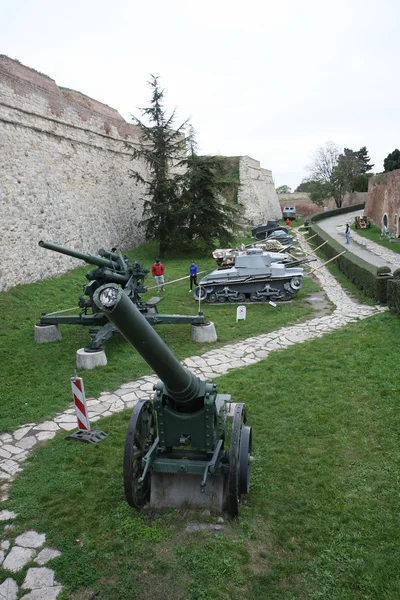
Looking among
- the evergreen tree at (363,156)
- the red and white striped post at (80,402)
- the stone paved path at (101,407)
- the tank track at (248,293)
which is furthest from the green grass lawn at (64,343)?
the evergreen tree at (363,156)

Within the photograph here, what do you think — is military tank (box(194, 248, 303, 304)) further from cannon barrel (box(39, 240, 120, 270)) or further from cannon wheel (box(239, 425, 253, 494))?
cannon wheel (box(239, 425, 253, 494))

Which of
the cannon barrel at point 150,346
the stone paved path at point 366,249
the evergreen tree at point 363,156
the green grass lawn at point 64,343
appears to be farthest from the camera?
the evergreen tree at point 363,156

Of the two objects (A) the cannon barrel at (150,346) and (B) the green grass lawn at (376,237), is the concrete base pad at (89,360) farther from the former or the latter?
(B) the green grass lawn at (376,237)

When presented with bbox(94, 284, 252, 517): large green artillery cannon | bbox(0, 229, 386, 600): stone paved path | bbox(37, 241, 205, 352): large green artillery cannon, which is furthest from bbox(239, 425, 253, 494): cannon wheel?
bbox(37, 241, 205, 352): large green artillery cannon

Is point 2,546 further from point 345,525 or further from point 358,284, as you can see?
point 358,284

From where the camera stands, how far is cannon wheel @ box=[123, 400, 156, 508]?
3.83 meters

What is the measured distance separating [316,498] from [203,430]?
123cm

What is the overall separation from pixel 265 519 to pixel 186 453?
0.87 metres

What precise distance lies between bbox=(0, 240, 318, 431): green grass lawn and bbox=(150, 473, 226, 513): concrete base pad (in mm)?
2523

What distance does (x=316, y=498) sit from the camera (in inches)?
161

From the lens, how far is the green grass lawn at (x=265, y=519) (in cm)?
324

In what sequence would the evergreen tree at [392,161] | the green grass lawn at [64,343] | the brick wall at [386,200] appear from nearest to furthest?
the green grass lawn at [64,343] → the brick wall at [386,200] → the evergreen tree at [392,161]

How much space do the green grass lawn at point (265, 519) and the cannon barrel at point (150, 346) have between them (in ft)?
3.63

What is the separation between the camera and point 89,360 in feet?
25.4
